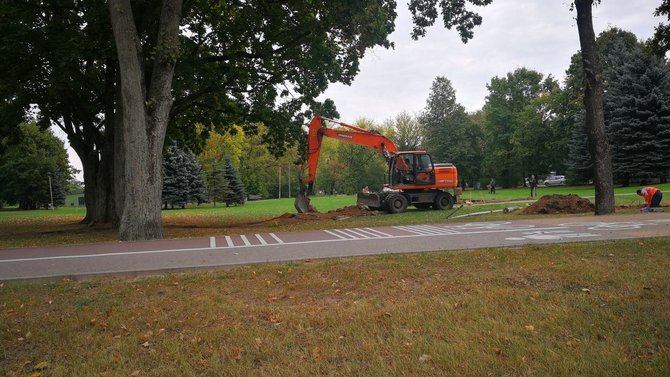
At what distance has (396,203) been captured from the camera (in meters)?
22.3

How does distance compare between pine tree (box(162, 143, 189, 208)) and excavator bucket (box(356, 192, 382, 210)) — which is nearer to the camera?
excavator bucket (box(356, 192, 382, 210))

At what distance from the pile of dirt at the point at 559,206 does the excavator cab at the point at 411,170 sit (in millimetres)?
5665

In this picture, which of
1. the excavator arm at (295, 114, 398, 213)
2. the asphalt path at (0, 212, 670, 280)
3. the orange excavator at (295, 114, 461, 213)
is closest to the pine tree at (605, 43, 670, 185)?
the orange excavator at (295, 114, 461, 213)

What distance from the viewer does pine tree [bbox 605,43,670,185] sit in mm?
33688

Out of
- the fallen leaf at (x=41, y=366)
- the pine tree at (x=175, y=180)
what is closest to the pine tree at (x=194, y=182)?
the pine tree at (x=175, y=180)

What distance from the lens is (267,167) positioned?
2864 inches

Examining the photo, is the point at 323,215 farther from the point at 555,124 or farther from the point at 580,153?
the point at 555,124

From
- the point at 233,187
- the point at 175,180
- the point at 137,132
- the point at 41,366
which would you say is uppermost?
the point at 137,132

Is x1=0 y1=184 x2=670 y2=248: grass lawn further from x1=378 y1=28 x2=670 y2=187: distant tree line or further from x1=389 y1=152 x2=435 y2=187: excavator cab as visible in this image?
x1=378 y1=28 x2=670 y2=187: distant tree line

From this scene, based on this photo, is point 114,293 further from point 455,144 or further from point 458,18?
point 455,144

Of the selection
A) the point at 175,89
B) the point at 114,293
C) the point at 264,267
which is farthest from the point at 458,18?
the point at 114,293

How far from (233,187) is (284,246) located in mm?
45899

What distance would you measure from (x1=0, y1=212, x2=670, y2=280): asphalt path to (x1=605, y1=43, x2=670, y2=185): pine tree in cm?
2494

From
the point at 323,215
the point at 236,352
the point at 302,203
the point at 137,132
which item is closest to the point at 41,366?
the point at 236,352
